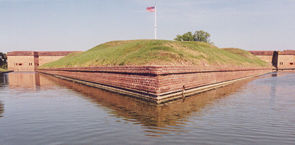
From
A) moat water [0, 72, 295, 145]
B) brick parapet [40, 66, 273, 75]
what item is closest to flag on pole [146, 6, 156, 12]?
brick parapet [40, 66, 273, 75]

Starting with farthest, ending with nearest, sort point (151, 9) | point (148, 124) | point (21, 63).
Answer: point (21, 63) → point (151, 9) → point (148, 124)

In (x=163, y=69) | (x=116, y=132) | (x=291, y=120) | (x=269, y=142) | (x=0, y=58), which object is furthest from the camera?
(x=0, y=58)

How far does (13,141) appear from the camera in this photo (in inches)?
193

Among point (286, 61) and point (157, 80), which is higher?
point (286, 61)

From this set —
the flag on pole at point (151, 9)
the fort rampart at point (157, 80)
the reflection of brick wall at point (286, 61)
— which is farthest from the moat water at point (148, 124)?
the reflection of brick wall at point (286, 61)

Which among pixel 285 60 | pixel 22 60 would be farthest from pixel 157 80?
pixel 22 60

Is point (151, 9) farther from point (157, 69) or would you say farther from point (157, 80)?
point (157, 80)

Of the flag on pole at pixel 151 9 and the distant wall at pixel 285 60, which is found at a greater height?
the flag on pole at pixel 151 9

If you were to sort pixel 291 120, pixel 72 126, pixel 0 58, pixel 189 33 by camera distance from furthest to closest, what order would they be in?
pixel 189 33, pixel 0 58, pixel 291 120, pixel 72 126

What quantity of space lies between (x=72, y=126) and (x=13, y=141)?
147cm

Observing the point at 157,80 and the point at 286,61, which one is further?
the point at 286,61

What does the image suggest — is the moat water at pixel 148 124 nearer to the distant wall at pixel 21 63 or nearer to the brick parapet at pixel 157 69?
the brick parapet at pixel 157 69

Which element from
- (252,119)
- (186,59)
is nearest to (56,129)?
(252,119)

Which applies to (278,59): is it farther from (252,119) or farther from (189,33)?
(252,119)
